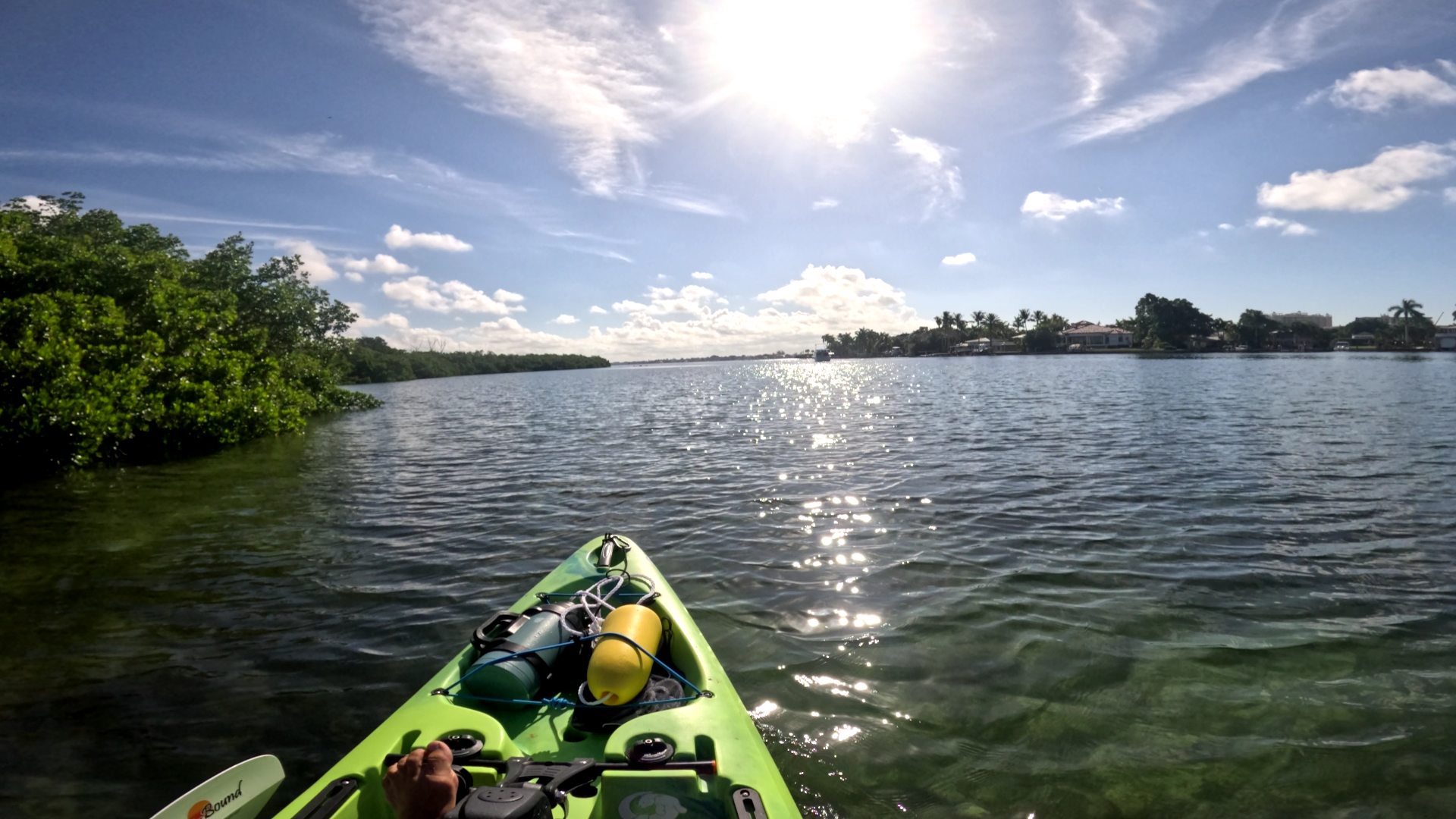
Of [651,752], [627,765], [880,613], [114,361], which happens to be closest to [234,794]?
[627,765]

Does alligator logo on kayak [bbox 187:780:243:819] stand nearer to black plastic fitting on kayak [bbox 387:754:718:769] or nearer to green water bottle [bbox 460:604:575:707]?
black plastic fitting on kayak [bbox 387:754:718:769]

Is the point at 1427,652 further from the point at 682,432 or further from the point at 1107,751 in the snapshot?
the point at 682,432

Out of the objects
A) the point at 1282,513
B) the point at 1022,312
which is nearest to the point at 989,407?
the point at 1282,513

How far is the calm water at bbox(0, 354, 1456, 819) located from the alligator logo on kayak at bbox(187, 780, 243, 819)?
4.95 ft

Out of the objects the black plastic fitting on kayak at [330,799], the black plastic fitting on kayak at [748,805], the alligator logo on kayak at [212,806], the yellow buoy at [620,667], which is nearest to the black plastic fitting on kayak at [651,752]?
the black plastic fitting on kayak at [748,805]

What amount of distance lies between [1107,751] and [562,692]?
3.93 metres

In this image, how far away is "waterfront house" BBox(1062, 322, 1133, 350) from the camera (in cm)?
13100

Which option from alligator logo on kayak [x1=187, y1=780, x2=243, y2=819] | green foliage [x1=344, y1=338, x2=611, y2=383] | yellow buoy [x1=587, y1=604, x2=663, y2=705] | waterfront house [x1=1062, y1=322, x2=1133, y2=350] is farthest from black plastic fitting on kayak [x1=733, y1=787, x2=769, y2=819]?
waterfront house [x1=1062, y1=322, x2=1133, y2=350]

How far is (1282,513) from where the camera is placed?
10008 mm

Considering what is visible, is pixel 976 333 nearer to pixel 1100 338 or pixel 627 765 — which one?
pixel 1100 338

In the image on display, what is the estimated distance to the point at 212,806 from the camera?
120 inches

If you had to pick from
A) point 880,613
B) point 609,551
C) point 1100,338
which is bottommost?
point 880,613

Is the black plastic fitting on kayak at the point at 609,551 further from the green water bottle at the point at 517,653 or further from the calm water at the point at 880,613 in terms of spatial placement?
the green water bottle at the point at 517,653

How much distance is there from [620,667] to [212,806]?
2094 millimetres
